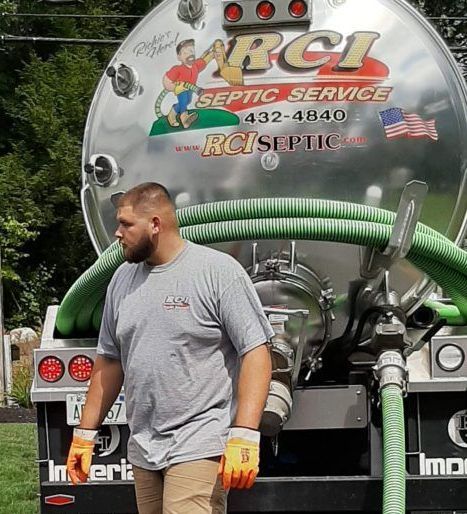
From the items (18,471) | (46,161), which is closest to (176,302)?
(18,471)

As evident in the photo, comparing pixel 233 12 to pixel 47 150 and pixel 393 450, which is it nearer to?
pixel 393 450

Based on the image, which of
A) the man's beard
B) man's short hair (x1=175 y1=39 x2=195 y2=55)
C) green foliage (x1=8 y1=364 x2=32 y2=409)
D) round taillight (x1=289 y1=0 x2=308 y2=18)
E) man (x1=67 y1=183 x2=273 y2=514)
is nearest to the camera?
man (x1=67 y1=183 x2=273 y2=514)

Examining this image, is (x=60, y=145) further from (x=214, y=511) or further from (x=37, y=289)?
(x=214, y=511)

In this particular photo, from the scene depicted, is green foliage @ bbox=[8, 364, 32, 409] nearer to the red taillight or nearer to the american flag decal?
the red taillight

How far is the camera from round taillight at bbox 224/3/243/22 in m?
4.74

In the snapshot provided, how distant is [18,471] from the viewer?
9070mm

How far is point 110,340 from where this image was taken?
4180 millimetres

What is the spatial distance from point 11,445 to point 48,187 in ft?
38.0

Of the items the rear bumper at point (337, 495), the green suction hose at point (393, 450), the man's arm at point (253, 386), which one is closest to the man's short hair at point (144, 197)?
the man's arm at point (253, 386)

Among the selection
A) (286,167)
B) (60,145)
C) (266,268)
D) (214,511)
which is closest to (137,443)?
(214,511)

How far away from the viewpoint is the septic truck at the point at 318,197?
4562 mm

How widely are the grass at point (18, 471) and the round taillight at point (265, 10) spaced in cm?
399

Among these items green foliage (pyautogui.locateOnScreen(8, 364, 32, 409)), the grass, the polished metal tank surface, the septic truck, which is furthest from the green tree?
the polished metal tank surface

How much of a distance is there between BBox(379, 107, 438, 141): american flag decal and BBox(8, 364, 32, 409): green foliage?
1013 cm
